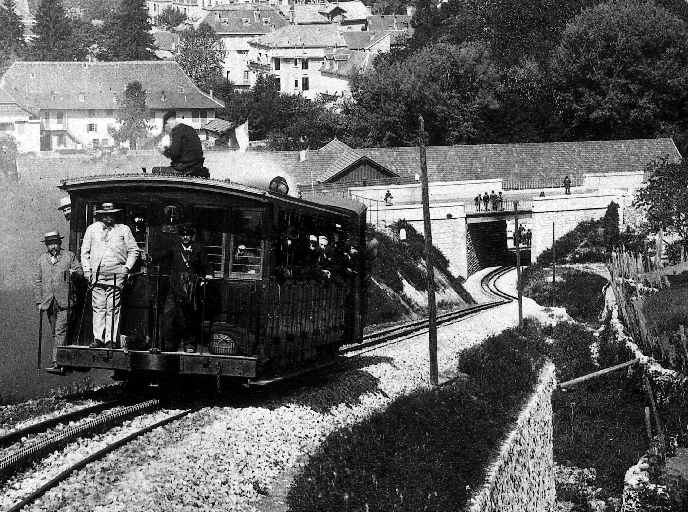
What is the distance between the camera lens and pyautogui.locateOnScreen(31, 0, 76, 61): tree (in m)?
128

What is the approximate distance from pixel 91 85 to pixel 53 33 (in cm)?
3329

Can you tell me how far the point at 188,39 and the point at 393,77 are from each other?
239 ft

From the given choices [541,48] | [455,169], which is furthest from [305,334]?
[541,48]

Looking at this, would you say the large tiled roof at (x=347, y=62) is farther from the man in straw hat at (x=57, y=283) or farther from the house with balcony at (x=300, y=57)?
the man in straw hat at (x=57, y=283)

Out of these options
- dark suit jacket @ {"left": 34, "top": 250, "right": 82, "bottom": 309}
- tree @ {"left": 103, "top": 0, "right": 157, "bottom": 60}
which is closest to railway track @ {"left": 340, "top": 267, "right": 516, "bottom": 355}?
dark suit jacket @ {"left": 34, "top": 250, "right": 82, "bottom": 309}

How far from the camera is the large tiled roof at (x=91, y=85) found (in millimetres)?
96750

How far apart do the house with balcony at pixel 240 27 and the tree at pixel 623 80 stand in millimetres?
78622

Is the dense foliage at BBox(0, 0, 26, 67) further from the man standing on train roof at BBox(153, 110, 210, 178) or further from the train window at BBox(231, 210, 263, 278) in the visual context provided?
the train window at BBox(231, 210, 263, 278)

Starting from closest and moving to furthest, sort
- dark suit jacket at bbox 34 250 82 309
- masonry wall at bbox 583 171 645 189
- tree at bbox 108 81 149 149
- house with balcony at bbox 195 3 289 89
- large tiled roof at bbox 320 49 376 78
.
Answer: dark suit jacket at bbox 34 250 82 309
masonry wall at bbox 583 171 645 189
tree at bbox 108 81 149 149
large tiled roof at bbox 320 49 376 78
house with balcony at bbox 195 3 289 89

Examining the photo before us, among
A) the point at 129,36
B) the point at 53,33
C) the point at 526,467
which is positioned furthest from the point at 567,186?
the point at 129,36

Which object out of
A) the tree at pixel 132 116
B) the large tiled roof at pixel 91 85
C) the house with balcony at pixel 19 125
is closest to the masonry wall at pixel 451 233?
the tree at pixel 132 116

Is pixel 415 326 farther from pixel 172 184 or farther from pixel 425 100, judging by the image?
pixel 425 100

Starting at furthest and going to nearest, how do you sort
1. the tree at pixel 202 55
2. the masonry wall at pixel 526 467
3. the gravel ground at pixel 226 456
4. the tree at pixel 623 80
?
1. the tree at pixel 202 55
2. the tree at pixel 623 80
3. the masonry wall at pixel 526 467
4. the gravel ground at pixel 226 456

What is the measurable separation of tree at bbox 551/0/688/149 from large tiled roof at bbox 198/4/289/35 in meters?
92.7
